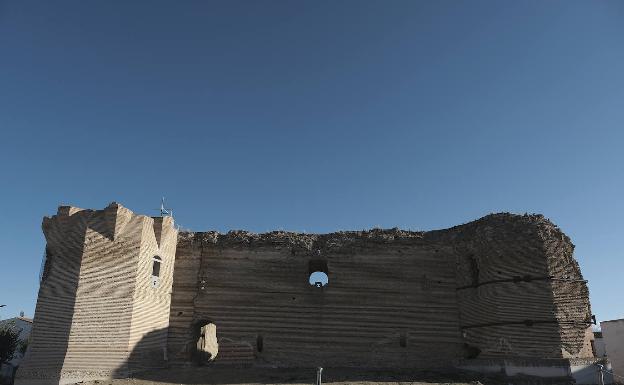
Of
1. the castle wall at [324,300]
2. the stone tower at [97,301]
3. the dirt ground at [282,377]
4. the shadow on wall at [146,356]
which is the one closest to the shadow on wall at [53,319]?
the stone tower at [97,301]

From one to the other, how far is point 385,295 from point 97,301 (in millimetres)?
11393

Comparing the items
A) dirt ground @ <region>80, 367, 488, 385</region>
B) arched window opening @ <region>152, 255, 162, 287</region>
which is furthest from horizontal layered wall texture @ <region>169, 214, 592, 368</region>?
arched window opening @ <region>152, 255, 162, 287</region>

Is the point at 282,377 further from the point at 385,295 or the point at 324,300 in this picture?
the point at 385,295

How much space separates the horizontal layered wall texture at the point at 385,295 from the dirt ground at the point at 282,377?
108cm

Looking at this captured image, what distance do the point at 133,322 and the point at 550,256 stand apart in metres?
16.1

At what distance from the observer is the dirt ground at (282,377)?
55.6 feet

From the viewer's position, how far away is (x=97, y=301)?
17.5m

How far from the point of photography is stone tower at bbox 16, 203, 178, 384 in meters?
16.8

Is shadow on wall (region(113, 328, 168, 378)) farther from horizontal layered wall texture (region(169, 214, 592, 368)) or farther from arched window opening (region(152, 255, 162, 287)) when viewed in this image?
arched window opening (region(152, 255, 162, 287))

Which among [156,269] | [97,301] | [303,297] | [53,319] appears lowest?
[53,319]

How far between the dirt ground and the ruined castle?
74cm

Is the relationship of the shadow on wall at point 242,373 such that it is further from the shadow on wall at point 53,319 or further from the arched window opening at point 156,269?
the shadow on wall at point 53,319

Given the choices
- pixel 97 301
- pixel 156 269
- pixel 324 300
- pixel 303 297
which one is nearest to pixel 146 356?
pixel 97 301

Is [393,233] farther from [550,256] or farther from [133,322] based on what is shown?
[133,322]
